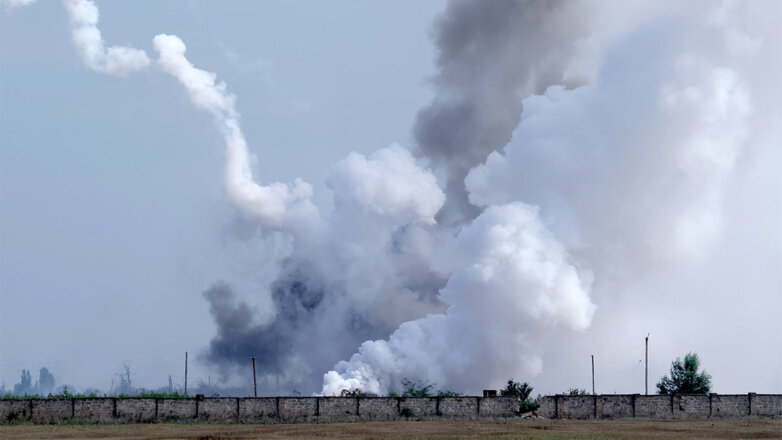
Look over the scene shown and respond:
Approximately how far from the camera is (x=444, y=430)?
270 ft

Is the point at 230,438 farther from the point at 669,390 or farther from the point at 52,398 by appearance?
the point at 669,390

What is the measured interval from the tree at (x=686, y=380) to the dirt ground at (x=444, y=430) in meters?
32.3

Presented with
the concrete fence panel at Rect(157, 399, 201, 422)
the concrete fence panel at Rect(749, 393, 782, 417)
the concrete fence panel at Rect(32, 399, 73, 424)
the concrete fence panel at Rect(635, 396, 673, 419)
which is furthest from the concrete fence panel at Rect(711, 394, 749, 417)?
the concrete fence panel at Rect(32, 399, 73, 424)

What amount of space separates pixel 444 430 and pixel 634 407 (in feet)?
96.1

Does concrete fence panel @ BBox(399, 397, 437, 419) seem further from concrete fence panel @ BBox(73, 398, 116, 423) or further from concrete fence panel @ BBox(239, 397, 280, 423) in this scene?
concrete fence panel @ BBox(73, 398, 116, 423)

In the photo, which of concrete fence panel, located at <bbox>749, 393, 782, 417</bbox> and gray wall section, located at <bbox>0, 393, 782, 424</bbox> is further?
concrete fence panel, located at <bbox>749, 393, 782, 417</bbox>

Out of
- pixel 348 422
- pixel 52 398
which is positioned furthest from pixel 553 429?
pixel 52 398

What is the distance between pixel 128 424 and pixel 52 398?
7.93 meters

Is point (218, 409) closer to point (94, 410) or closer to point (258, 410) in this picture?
point (258, 410)

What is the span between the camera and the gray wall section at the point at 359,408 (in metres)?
98.7

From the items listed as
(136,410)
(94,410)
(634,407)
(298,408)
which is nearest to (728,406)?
(634,407)

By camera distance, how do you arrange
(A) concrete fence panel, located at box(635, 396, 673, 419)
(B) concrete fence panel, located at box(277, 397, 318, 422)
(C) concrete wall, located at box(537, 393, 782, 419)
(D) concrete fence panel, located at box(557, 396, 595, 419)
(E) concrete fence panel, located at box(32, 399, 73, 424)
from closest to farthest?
(E) concrete fence panel, located at box(32, 399, 73, 424) < (B) concrete fence panel, located at box(277, 397, 318, 422) < (D) concrete fence panel, located at box(557, 396, 595, 419) < (C) concrete wall, located at box(537, 393, 782, 419) < (A) concrete fence panel, located at box(635, 396, 673, 419)

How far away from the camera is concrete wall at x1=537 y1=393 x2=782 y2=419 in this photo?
104 m

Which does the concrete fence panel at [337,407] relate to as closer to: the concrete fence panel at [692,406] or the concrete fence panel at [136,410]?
the concrete fence panel at [136,410]
